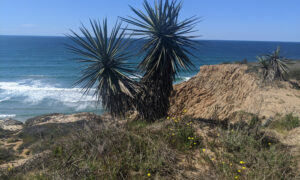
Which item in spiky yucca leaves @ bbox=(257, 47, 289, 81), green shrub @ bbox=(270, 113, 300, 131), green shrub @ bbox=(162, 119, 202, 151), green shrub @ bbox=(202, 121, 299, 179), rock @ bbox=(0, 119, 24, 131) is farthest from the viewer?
rock @ bbox=(0, 119, 24, 131)

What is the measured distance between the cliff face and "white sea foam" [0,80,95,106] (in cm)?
1573

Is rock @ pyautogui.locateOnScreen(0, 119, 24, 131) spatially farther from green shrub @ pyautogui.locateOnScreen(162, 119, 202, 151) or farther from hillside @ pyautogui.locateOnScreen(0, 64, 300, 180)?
green shrub @ pyautogui.locateOnScreen(162, 119, 202, 151)

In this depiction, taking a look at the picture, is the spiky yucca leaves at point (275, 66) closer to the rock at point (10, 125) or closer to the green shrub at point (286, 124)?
the green shrub at point (286, 124)

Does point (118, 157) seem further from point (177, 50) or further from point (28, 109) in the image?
point (28, 109)

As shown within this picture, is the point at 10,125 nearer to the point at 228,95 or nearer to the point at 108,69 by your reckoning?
the point at 108,69

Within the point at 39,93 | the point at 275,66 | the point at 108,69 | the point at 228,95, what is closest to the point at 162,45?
the point at 108,69

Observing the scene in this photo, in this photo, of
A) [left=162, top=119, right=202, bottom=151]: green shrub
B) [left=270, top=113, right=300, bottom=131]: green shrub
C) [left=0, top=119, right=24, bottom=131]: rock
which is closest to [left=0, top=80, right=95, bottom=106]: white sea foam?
[left=0, top=119, right=24, bottom=131]: rock

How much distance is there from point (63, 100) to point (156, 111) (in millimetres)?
21836

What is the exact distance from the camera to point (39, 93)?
102 feet

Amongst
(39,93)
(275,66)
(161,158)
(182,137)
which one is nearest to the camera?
(161,158)

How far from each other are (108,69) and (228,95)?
23.2ft

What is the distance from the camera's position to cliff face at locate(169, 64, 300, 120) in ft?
34.8

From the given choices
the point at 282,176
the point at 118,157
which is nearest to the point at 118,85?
the point at 118,157

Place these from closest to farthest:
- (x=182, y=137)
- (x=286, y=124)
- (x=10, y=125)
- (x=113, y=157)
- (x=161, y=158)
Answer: (x=161, y=158)
(x=113, y=157)
(x=182, y=137)
(x=286, y=124)
(x=10, y=125)
